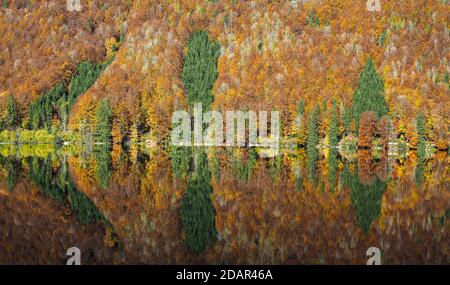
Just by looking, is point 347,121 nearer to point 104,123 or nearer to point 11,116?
point 104,123

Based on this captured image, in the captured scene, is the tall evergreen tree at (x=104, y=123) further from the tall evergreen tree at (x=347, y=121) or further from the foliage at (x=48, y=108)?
the tall evergreen tree at (x=347, y=121)

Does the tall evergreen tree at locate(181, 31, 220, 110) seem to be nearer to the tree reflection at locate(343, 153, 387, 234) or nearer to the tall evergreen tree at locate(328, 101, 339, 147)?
the tall evergreen tree at locate(328, 101, 339, 147)

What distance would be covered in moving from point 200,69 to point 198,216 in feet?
418

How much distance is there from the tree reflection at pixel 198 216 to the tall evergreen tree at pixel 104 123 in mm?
73165

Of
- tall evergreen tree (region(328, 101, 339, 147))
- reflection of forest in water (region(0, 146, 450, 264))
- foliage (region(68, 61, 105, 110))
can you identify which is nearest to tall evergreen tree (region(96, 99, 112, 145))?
foliage (region(68, 61, 105, 110))

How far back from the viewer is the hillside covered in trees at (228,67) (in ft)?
365

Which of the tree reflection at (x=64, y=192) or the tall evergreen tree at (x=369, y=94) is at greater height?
the tall evergreen tree at (x=369, y=94)

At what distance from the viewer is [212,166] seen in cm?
5469

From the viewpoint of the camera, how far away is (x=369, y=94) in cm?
11856

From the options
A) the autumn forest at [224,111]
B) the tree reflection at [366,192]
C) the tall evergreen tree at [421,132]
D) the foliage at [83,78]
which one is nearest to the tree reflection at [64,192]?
the autumn forest at [224,111]

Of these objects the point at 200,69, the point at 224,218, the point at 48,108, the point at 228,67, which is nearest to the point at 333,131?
the point at 228,67

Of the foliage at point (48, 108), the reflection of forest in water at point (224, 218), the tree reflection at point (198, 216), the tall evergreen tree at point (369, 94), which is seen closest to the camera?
the reflection of forest in water at point (224, 218)

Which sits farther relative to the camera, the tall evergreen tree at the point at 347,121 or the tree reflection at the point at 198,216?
the tall evergreen tree at the point at 347,121

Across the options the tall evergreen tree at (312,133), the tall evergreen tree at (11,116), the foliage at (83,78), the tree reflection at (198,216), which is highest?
the foliage at (83,78)
